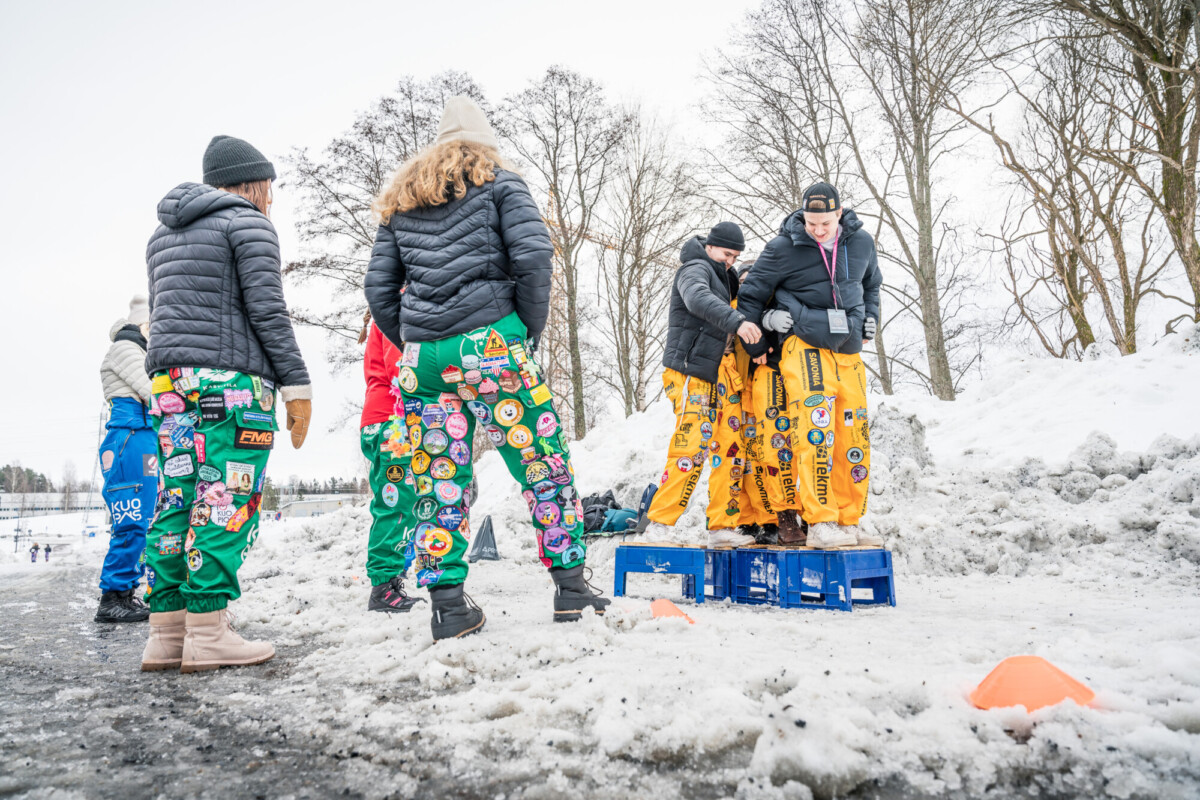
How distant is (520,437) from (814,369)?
5.62 ft

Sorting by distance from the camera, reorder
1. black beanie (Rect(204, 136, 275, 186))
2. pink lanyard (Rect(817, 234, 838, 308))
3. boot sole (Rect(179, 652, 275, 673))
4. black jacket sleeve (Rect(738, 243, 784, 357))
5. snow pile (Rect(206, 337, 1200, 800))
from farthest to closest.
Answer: black jacket sleeve (Rect(738, 243, 784, 357)) → pink lanyard (Rect(817, 234, 838, 308)) → black beanie (Rect(204, 136, 275, 186)) → boot sole (Rect(179, 652, 275, 673)) → snow pile (Rect(206, 337, 1200, 800))

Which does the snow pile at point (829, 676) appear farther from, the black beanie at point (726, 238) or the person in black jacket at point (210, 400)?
the black beanie at point (726, 238)

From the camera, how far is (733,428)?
435cm

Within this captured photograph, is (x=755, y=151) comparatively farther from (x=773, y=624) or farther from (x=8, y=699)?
(x=8, y=699)

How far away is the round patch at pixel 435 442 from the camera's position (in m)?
2.89

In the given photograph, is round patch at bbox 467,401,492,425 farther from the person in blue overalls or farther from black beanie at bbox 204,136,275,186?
the person in blue overalls

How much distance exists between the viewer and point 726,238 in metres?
4.54

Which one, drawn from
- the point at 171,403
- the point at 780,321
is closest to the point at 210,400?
the point at 171,403

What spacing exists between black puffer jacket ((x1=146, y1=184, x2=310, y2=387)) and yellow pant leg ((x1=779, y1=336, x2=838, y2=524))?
7.99 feet

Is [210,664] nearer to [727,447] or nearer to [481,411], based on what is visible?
[481,411]

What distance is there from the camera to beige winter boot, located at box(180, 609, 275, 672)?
2.61m

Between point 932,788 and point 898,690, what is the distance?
442 millimetres

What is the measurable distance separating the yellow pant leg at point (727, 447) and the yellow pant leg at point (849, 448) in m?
0.70

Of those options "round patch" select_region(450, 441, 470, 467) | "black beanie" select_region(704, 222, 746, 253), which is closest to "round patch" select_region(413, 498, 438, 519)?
"round patch" select_region(450, 441, 470, 467)
